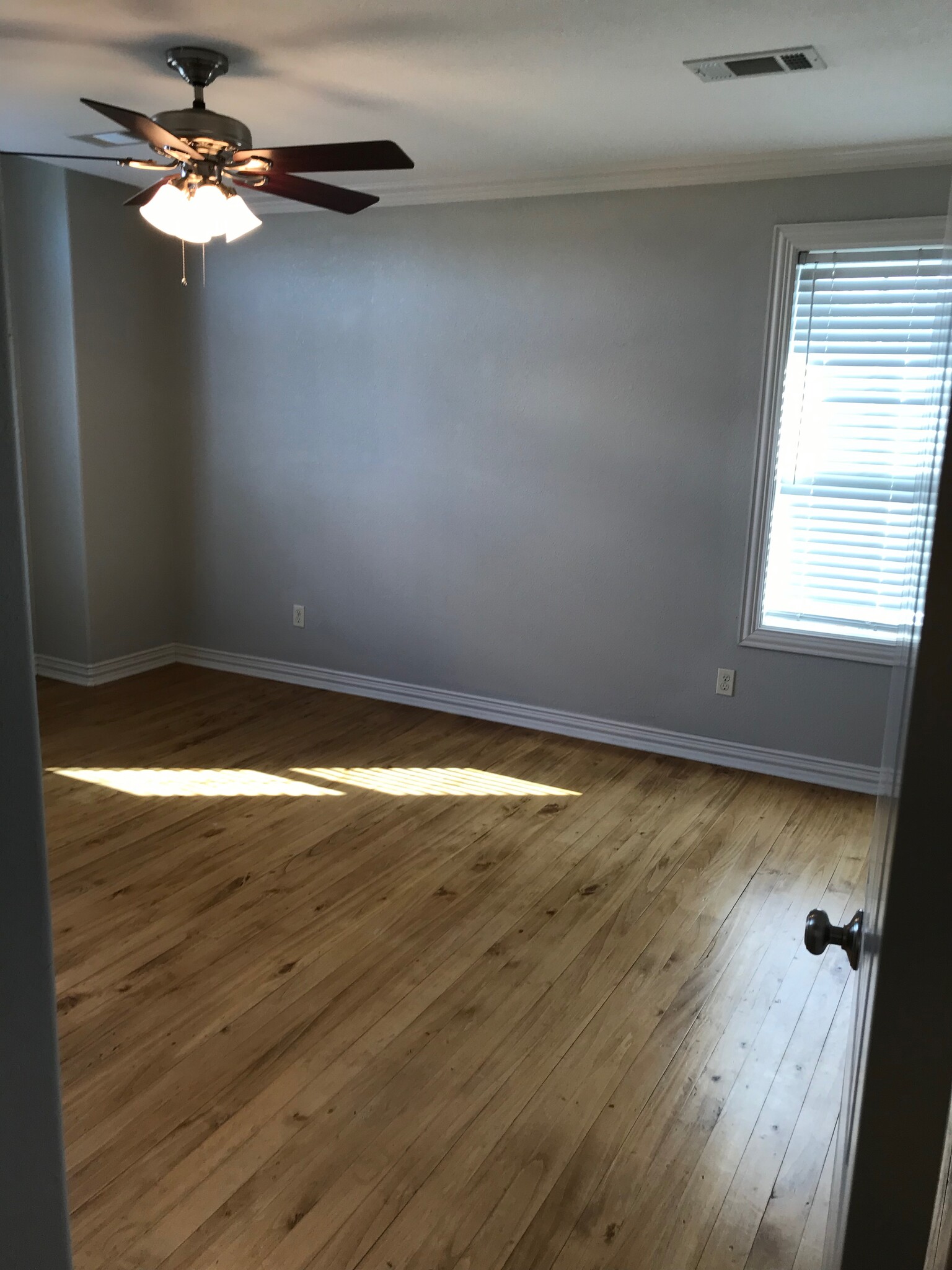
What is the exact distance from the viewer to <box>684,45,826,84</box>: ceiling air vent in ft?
9.07

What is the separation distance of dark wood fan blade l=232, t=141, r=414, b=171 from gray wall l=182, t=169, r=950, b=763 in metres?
1.84

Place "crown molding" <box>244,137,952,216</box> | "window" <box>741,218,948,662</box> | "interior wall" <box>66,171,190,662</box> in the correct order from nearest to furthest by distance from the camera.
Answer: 1. "crown molding" <box>244,137,952,216</box>
2. "window" <box>741,218,948,662</box>
3. "interior wall" <box>66,171,190,662</box>

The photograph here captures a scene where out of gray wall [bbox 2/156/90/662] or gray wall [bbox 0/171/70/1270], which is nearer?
gray wall [bbox 0/171/70/1270]

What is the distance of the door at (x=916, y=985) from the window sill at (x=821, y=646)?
11.5ft

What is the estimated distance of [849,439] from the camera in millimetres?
4004

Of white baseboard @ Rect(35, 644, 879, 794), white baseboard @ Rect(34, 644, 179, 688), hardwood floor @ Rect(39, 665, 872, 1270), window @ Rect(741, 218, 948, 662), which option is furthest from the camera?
white baseboard @ Rect(34, 644, 179, 688)

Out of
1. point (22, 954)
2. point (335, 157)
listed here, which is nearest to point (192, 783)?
point (335, 157)

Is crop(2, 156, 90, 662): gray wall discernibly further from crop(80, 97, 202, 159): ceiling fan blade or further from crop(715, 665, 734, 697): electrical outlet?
crop(715, 665, 734, 697): electrical outlet

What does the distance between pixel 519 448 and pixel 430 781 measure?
160 centimetres

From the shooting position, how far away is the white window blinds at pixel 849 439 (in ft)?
12.6

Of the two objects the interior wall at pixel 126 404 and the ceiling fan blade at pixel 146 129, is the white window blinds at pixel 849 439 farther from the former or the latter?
the interior wall at pixel 126 404

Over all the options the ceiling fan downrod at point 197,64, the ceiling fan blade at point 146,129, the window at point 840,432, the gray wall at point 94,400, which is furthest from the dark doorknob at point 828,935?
the gray wall at point 94,400

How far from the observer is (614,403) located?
4406 millimetres

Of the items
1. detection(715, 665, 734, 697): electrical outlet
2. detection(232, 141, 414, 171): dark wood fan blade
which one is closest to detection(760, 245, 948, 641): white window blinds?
detection(715, 665, 734, 697): electrical outlet
